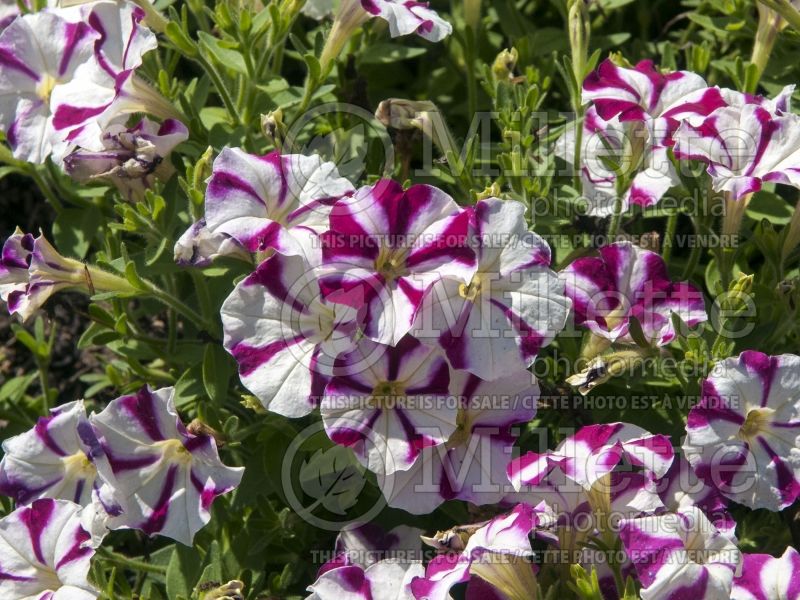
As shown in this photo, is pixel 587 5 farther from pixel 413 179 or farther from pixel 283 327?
pixel 283 327

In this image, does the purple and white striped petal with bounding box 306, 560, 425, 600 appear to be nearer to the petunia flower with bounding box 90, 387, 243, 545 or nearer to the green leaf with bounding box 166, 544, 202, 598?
the petunia flower with bounding box 90, 387, 243, 545

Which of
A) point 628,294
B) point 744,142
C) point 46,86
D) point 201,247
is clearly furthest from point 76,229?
point 744,142

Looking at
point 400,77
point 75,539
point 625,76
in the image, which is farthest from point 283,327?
point 400,77

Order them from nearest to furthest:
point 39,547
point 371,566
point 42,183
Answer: point 371,566 → point 39,547 → point 42,183

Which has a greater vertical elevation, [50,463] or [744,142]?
[744,142]

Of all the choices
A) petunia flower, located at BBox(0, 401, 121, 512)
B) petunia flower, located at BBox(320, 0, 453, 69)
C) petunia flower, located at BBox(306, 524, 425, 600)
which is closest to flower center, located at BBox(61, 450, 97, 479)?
petunia flower, located at BBox(0, 401, 121, 512)

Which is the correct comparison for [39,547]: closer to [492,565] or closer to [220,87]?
[492,565]

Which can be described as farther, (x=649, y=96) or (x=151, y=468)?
(x=649, y=96)
